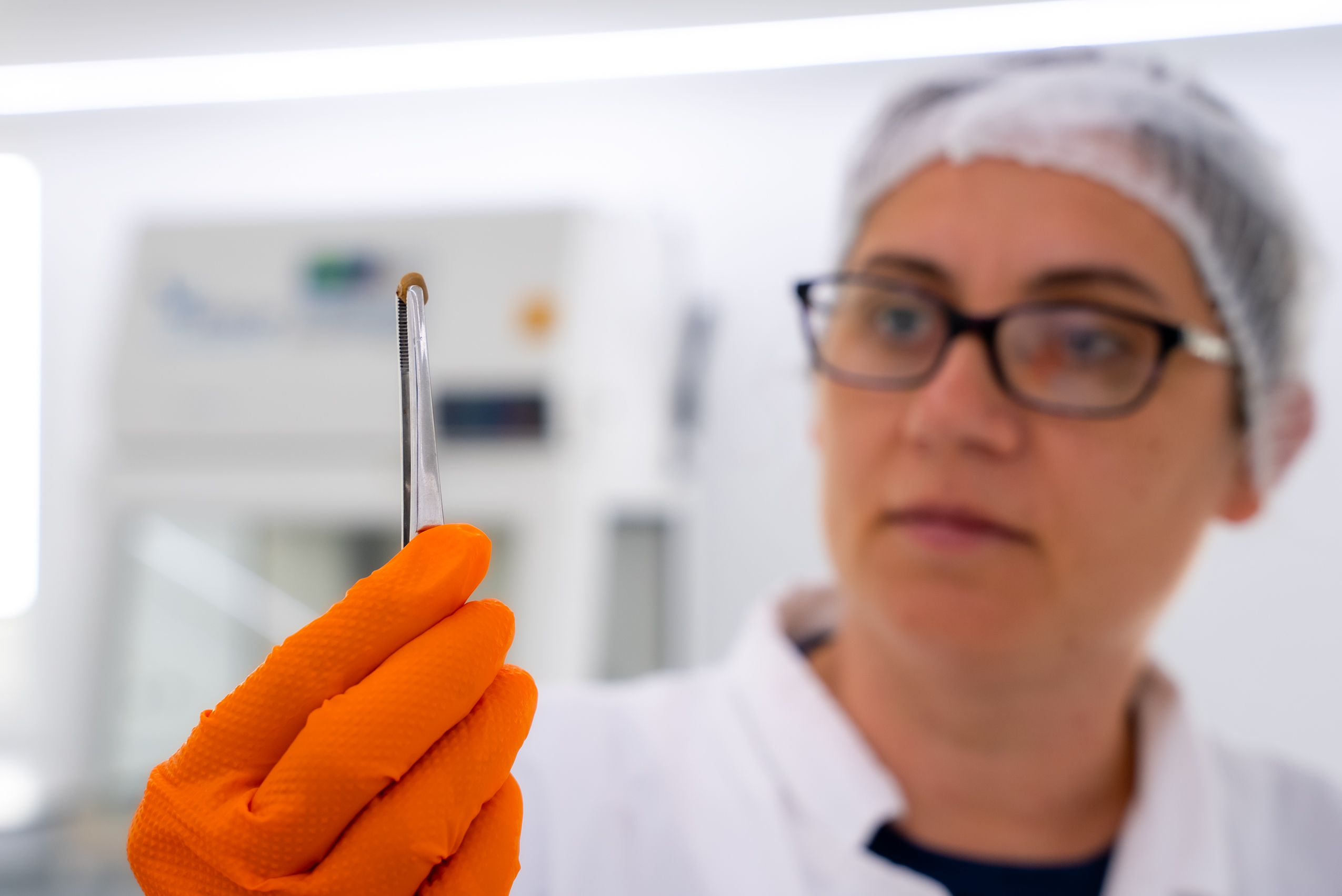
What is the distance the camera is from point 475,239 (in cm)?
147

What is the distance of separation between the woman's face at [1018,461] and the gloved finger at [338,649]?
0.43 m

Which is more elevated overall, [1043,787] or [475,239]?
[475,239]

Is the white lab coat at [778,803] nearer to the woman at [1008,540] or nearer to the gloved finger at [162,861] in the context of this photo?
the woman at [1008,540]

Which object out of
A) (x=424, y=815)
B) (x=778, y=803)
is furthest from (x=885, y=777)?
(x=424, y=815)

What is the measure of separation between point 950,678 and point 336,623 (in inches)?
20.6

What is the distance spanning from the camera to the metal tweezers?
1.14 feet

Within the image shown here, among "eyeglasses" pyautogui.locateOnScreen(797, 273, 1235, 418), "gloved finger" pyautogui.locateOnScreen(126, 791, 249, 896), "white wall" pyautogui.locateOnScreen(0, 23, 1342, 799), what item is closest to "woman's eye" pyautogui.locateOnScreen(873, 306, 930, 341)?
"eyeglasses" pyautogui.locateOnScreen(797, 273, 1235, 418)

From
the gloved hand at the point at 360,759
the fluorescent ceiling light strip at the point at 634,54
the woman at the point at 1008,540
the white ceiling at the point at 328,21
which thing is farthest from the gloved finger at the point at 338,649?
the fluorescent ceiling light strip at the point at 634,54

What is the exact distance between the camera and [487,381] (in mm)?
1431

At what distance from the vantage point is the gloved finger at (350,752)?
1.25 ft

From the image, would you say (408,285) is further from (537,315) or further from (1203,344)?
(537,315)

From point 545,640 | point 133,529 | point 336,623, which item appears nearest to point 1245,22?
point 545,640

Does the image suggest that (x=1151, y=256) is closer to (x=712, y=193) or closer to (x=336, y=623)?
(x=336, y=623)

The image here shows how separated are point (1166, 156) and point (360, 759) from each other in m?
0.77
